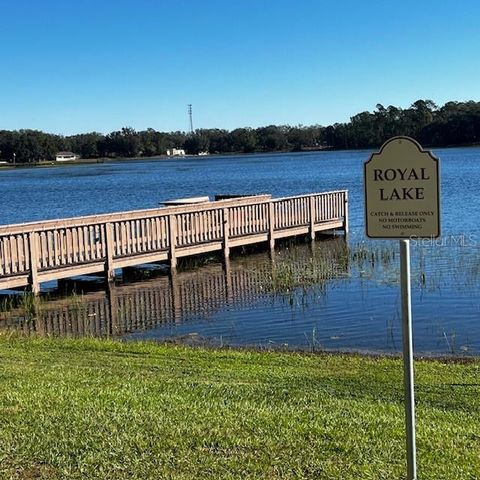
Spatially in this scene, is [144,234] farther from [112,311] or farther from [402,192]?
[402,192]

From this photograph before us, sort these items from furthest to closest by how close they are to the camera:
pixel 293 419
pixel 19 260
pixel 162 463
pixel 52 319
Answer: pixel 19 260 → pixel 52 319 → pixel 293 419 → pixel 162 463

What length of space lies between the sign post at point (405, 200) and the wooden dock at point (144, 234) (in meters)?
12.9

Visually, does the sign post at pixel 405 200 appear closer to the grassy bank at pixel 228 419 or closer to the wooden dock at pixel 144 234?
the grassy bank at pixel 228 419

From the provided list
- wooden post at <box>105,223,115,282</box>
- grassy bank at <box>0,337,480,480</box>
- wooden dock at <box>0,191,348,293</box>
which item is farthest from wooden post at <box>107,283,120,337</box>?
grassy bank at <box>0,337,480,480</box>

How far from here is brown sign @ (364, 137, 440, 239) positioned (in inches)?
169

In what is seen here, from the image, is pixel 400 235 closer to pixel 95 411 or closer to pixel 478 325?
pixel 95 411

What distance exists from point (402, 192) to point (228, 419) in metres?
2.73

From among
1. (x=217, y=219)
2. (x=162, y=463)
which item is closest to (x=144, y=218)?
(x=217, y=219)

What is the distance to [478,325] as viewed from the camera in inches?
523

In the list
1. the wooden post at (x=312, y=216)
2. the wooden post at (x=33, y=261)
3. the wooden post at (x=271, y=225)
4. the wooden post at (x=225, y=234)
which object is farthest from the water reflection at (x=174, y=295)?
the wooden post at (x=312, y=216)

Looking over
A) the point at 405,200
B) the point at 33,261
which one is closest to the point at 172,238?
the point at 33,261

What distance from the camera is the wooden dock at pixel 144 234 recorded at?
54.8 ft

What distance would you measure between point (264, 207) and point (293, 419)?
18183 millimetres

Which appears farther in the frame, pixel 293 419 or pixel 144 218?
pixel 144 218
